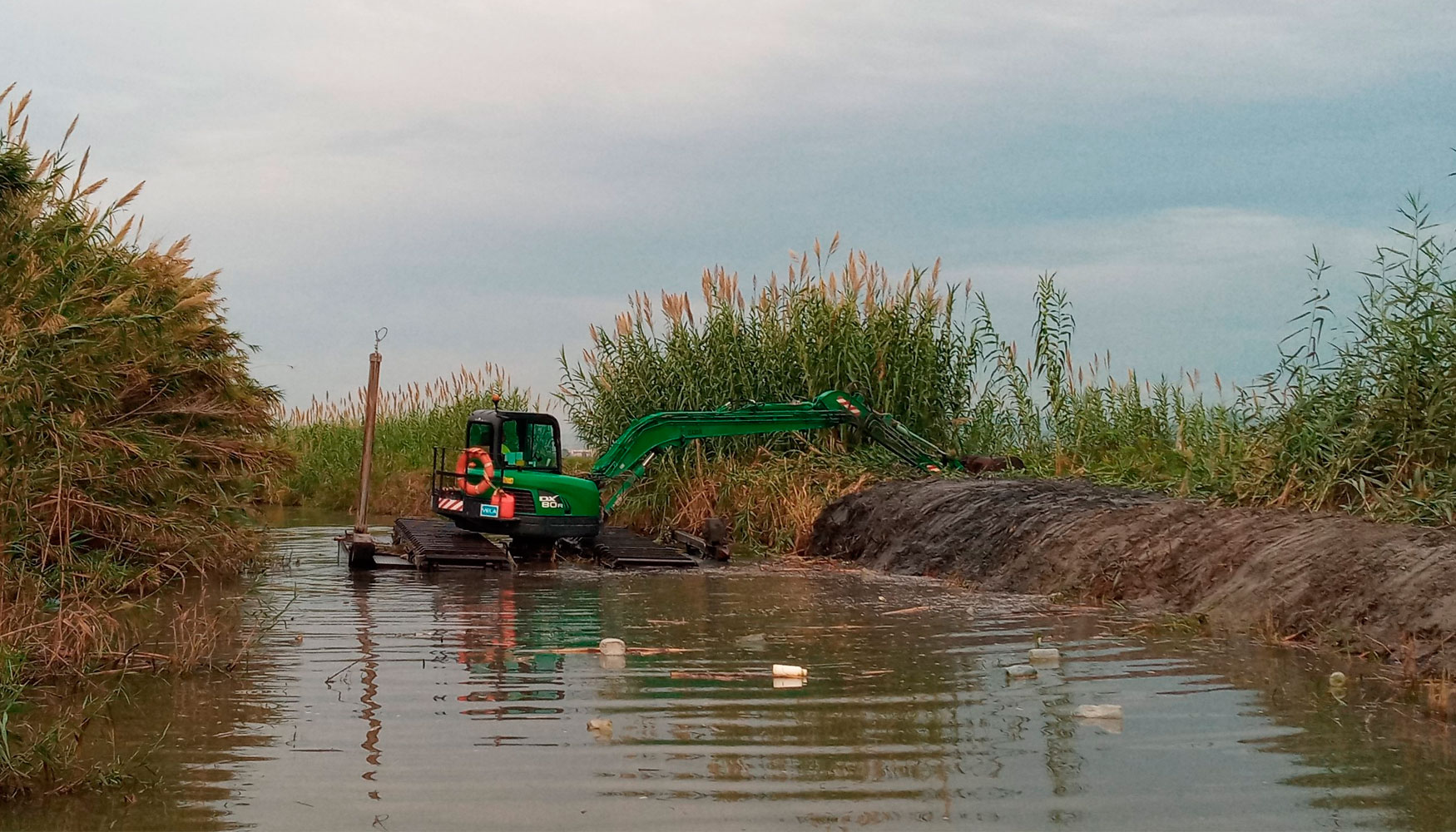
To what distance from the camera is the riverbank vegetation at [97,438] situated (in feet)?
25.1

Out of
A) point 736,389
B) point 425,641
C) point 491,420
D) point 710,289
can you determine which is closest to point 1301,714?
point 425,641

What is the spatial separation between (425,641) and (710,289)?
41.0ft

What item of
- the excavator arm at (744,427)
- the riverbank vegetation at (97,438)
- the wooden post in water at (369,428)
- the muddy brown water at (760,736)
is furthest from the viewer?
the excavator arm at (744,427)

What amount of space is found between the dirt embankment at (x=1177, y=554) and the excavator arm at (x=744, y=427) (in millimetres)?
1128

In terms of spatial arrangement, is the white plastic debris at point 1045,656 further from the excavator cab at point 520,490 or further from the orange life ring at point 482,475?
the orange life ring at point 482,475

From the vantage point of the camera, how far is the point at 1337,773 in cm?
556

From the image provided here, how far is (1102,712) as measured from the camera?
652 centimetres

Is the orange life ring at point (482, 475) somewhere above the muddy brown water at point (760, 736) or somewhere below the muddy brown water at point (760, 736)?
above

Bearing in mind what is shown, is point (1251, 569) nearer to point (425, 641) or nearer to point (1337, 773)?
point (1337, 773)

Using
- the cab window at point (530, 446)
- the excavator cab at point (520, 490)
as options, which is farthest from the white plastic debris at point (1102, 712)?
the cab window at point (530, 446)

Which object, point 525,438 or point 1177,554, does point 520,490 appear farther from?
point 1177,554

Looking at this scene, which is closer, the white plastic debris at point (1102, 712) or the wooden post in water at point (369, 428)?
the white plastic debris at point (1102, 712)

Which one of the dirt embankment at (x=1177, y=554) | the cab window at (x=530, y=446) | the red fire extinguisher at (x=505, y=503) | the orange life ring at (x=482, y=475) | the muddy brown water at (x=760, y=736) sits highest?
the cab window at (x=530, y=446)

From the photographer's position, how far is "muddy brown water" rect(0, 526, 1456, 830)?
498cm
